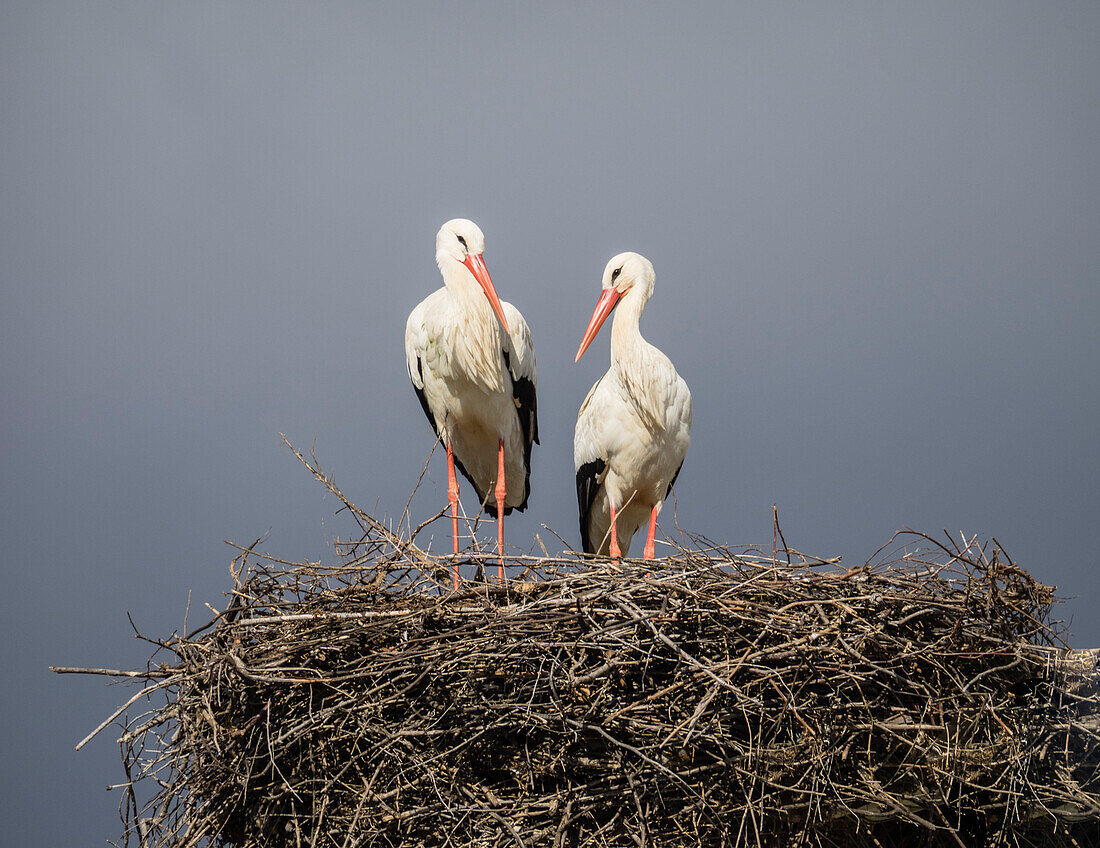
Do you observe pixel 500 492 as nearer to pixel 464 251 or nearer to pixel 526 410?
pixel 526 410

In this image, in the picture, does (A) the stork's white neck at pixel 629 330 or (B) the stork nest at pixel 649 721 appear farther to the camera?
(A) the stork's white neck at pixel 629 330

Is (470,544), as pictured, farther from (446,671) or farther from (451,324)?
(451,324)

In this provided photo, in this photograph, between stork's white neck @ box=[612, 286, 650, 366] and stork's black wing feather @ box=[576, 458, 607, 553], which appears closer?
stork's white neck @ box=[612, 286, 650, 366]

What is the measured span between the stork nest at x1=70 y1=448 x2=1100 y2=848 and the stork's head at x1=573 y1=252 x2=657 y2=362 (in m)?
1.72

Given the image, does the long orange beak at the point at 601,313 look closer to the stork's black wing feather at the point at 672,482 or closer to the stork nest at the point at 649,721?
the stork's black wing feather at the point at 672,482

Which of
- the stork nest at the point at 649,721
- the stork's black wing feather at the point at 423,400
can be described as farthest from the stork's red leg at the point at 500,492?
the stork nest at the point at 649,721

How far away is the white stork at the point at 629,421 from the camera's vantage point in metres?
3.73

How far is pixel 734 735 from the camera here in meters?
2.21

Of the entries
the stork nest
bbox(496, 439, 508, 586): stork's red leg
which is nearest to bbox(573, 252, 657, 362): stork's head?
bbox(496, 439, 508, 586): stork's red leg

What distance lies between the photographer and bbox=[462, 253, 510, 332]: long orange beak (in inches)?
144

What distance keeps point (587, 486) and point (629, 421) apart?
36 cm

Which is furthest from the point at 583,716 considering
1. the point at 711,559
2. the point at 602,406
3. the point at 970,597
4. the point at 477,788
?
the point at 602,406

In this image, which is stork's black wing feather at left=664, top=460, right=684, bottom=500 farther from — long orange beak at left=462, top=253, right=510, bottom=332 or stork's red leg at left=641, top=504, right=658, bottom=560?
long orange beak at left=462, top=253, right=510, bottom=332

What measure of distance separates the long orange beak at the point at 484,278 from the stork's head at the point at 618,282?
0.40 meters
